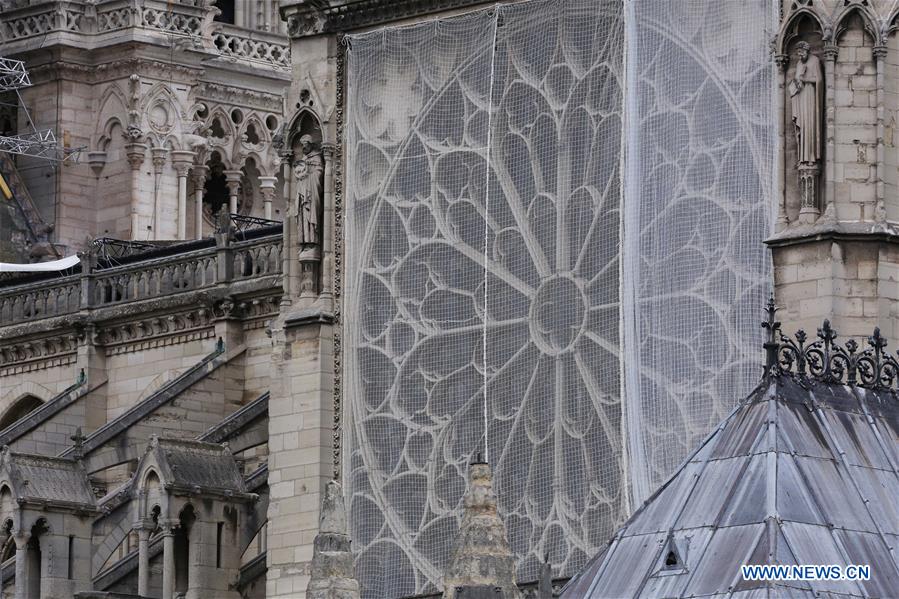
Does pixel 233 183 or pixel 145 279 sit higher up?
pixel 233 183

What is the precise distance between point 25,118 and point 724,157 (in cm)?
3287

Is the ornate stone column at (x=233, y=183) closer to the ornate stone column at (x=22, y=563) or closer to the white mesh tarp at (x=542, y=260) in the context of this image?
the ornate stone column at (x=22, y=563)

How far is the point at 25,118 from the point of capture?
8250 cm

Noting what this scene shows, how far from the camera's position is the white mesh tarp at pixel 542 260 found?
51812 millimetres

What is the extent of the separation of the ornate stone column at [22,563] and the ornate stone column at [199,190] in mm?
21248

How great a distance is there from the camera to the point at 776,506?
39312mm

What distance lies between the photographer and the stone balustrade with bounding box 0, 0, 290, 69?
81688mm

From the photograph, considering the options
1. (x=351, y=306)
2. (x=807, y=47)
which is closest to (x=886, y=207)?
(x=807, y=47)

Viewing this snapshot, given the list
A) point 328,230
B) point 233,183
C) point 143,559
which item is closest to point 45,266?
point 233,183

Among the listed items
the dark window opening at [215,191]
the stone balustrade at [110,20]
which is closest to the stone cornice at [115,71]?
the stone balustrade at [110,20]

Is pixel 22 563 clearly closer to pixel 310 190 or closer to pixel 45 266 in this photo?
pixel 310 190

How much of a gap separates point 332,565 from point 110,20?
39602 millimetres

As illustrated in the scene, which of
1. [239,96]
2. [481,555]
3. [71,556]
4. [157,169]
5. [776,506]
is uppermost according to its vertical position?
[239,96]

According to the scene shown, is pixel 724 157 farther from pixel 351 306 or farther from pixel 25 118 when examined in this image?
pixel 25 118
